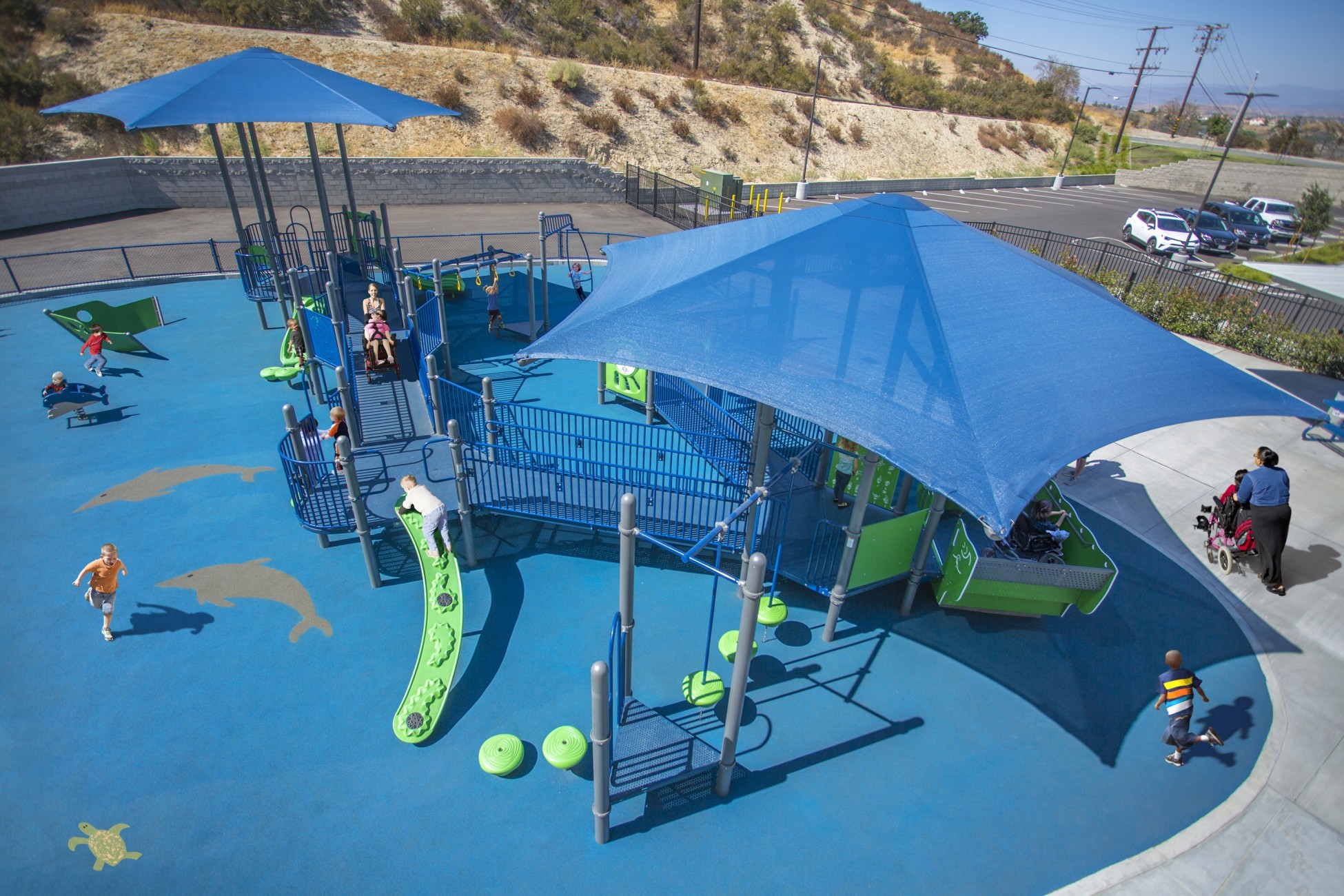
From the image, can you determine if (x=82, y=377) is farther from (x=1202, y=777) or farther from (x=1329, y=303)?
(x=1329, y=303)

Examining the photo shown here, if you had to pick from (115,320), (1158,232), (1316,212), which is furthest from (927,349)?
(1316,212)

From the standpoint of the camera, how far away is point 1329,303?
16703 millimetres

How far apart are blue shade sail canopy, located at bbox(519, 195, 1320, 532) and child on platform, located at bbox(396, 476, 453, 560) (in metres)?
2.36

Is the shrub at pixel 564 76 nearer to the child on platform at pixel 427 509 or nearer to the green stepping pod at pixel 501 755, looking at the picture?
the child on platform at pixel 427 509

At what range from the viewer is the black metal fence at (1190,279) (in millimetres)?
16719

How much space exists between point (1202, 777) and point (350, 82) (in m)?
16.9

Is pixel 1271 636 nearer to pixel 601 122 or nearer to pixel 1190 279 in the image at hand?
pixel 1190 279

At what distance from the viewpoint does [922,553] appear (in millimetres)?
7734

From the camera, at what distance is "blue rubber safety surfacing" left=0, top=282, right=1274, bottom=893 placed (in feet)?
17.9

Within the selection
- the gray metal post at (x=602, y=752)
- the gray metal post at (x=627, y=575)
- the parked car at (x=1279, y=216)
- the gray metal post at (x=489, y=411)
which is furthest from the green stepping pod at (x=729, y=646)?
the parked car at (x=1279, y=216)

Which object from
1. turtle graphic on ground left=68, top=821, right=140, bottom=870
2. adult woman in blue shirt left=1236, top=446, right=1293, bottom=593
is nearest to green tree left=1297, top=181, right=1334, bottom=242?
adult woman in blue shirt left=1236, top=446, right=1293, bottom=593

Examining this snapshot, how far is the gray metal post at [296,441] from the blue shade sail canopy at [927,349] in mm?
3393

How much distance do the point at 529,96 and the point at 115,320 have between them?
2789 centimetres

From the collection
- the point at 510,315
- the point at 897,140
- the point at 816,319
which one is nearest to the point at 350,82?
the point at 510,315
